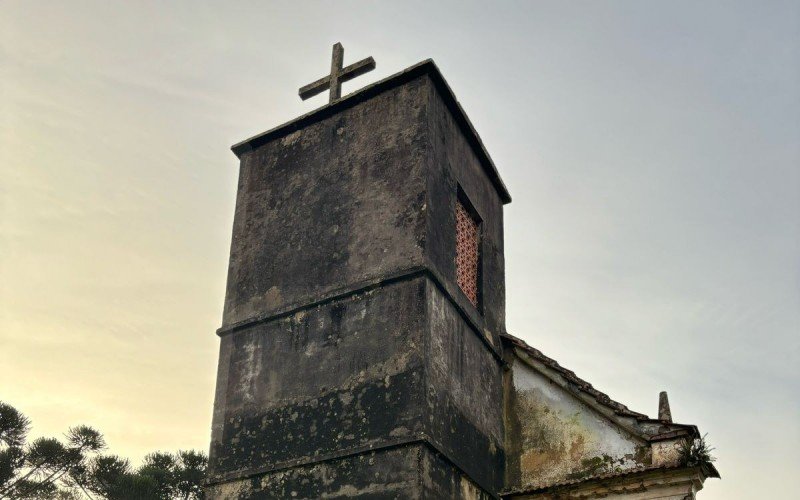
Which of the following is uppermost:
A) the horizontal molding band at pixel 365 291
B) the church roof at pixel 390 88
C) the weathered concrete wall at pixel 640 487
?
the church roof at pixel 390 88

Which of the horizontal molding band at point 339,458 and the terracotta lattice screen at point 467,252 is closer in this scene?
the horizontal molding band at point 339,458

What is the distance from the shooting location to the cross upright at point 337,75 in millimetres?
12922

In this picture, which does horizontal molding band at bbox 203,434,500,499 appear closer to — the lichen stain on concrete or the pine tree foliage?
the lichen stain on concrete

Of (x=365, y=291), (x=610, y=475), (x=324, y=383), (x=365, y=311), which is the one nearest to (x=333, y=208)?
(x=365, y=291)

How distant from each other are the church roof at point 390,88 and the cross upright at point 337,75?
1.21 feet

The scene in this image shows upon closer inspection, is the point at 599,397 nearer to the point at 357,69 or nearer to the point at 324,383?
the point at 324,383

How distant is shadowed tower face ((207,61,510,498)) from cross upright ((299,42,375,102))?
0.66 meters

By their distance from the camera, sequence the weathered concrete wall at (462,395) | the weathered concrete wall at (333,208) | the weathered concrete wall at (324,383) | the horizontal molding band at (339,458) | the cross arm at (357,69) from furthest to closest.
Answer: the cross arm at (357,69) → the weathered concrete wall at (333,208) → the weathered concrete wall at (462,395) → the weathered concrete wall at (324,383) → the horizontal molding band at (339,458)

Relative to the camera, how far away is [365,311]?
10.6 m

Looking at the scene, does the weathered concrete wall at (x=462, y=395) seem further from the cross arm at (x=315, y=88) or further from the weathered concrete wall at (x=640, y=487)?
the cross arm at (x=315, y=88)

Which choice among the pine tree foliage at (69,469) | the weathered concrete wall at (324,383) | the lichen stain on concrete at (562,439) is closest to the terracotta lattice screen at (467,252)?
the lichen stain on concrete at (562,439)

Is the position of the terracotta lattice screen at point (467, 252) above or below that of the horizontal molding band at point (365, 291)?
above

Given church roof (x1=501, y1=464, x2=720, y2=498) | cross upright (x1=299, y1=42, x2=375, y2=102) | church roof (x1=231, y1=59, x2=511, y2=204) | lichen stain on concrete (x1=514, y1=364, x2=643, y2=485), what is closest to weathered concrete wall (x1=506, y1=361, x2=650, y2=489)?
lichen stain on concrete (x1=514, y1=364, x2=643, y2=485)

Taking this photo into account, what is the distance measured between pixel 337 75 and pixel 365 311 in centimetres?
424
